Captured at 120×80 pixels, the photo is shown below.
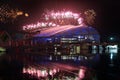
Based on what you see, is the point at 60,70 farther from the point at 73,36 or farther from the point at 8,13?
the point at 8,13

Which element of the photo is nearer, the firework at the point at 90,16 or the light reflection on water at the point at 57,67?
the light reflection on water at the point at 57,67

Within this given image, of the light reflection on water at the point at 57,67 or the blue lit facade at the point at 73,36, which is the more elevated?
the blue lit facade at the point at 73,36

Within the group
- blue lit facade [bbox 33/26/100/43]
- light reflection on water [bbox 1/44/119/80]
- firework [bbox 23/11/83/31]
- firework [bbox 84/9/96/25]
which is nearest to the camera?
light reflection on water [bbox 1/44/119/80]

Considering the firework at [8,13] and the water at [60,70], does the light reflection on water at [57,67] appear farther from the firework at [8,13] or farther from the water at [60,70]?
the firework at [8,13]

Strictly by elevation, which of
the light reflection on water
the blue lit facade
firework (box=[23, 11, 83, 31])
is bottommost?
the light reflection on water

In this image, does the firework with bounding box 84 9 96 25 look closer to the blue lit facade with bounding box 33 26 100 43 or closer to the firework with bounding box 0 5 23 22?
the blue lit facade with bounding box 33 26 100 43

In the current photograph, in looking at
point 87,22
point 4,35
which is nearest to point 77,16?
point 87,22

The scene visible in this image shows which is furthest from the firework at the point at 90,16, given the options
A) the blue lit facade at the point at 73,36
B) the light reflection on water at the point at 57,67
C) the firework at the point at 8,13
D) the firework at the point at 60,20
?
the light reflection on water at the point at 57,67

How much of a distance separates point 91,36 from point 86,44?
8044 mm

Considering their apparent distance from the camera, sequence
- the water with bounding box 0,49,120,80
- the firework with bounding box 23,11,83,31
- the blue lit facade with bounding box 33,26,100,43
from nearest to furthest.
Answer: the water with bounding box 0,49,120,80
the blue lit facade with bounding box 33,26,100,43
the firework with bounding box 23,11,83,31

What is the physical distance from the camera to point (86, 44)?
6184 centimetres

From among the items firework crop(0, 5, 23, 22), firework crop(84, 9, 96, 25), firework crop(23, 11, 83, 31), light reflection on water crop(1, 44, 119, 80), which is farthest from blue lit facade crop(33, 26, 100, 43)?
light reflection on water crop(1, 44, 119, 80)

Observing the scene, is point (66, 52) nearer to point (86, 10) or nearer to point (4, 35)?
point (4, 35)

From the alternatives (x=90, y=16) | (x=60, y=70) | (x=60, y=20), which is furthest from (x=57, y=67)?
(x=90, y=16)
